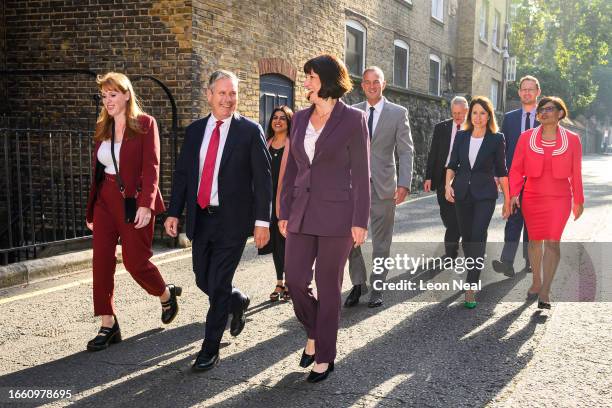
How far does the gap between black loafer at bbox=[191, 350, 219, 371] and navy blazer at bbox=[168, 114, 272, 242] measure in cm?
75

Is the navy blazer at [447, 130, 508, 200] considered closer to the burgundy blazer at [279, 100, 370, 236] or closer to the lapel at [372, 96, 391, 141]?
the lapel at [372, 96, 391, 141]

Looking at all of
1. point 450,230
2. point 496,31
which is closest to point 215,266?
point 450,230

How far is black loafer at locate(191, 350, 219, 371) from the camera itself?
4.22 m

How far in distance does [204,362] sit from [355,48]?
44.8ft

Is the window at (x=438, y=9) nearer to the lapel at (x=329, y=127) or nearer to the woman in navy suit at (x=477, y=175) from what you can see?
the woman in navy suit at (x=477, y=175)

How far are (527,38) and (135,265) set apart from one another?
1741 inches

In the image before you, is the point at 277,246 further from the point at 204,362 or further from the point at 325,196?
the point at 325,196

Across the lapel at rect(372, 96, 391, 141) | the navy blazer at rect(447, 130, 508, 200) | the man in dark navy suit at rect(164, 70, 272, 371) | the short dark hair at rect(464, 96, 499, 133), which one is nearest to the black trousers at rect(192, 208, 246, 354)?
the man in dark navy suit at rect(164, 70, 272, 371)

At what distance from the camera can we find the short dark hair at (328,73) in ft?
12.9

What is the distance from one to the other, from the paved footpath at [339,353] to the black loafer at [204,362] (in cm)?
5

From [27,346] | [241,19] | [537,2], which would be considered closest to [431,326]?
[27,346]

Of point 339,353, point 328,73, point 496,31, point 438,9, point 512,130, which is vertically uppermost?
point 496,31

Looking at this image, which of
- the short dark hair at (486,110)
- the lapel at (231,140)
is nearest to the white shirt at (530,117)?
the short dark hair at (486,110)

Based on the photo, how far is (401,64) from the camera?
20109 mm
